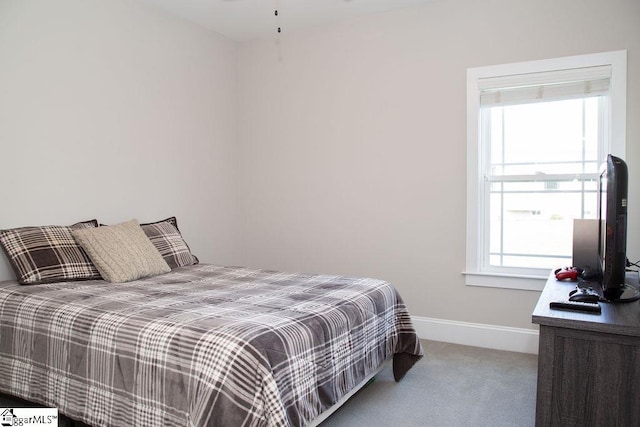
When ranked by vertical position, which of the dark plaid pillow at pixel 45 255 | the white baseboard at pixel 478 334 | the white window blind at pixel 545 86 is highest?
the white window blind at pixel 545 86

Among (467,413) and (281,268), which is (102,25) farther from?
(467,413)

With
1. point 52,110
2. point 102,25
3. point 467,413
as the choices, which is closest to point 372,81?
point 102,25

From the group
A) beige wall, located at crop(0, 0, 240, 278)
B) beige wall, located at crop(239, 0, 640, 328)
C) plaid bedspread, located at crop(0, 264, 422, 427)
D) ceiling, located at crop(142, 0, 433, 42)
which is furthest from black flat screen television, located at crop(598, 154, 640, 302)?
beige wall, located at crop(0, 0, 240, 278)

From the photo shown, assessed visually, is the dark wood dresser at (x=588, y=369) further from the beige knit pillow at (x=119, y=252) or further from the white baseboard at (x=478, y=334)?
the beige knit pillow at (x=119, y=252)

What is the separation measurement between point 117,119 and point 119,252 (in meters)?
1.09

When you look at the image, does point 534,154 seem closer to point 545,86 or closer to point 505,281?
point 545,86

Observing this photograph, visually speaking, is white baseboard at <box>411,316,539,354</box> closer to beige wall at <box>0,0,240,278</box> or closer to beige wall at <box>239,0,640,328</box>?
beige wall at <box>239,0,640,328</box>

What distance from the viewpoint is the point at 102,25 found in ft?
10.8

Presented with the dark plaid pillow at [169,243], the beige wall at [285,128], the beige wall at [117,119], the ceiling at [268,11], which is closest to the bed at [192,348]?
the dark plaid pillow at [169,243]

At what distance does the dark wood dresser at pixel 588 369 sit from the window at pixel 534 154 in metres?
1.70

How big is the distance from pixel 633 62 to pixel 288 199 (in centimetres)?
277

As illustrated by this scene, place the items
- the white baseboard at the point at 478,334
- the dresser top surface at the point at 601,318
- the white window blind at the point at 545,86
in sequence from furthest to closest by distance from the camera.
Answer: the white baseboard at the point at 478,334, the white window blind at the point at 545,86, the dresser top surface at the point at 601,318

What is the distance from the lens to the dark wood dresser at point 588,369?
1639 mm

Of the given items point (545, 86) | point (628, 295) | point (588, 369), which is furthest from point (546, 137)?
point (588, 369)
